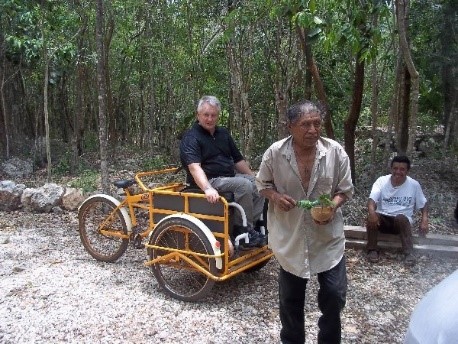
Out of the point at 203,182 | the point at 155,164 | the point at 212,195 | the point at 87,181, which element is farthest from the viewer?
the point at 155,164

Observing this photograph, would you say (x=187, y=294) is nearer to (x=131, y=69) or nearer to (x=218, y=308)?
(x=218, y=308)

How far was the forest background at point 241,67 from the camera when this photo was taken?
665 cm

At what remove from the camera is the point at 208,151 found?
15.0ft

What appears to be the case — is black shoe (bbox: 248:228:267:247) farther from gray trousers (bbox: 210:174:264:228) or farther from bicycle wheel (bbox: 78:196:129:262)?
bicycle wheel (bbox: 78:196:129:262)

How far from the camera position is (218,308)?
4180 millimetres

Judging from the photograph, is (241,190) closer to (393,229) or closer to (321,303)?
(321,303)

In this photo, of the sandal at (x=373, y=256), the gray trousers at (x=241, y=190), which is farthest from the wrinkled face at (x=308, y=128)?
the sandal at (x=373, y=256)

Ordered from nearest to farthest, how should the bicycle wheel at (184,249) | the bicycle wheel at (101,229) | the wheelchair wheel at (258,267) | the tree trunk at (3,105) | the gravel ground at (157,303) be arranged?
1. the gravel ground at (157,303)
2. the bicycle wheel at (184,249)
3. the wheelchair wheel at (258,267)
4. the bicycle wheel at (101,229)
5. the tree trunk at (3,105)

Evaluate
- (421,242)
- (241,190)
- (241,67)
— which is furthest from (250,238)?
(241,67)

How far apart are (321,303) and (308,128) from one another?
1033 mm

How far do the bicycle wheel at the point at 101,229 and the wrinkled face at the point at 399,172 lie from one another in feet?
8.83

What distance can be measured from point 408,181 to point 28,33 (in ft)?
25.3

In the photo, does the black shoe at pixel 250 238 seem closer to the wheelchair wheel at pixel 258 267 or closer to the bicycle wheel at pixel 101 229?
the wheelchair wheel at pixel 258 267

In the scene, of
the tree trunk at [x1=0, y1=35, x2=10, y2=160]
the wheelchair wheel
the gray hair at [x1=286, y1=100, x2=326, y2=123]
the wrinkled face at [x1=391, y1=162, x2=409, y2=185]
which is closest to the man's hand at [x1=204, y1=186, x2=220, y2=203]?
the wheelchair wheel
